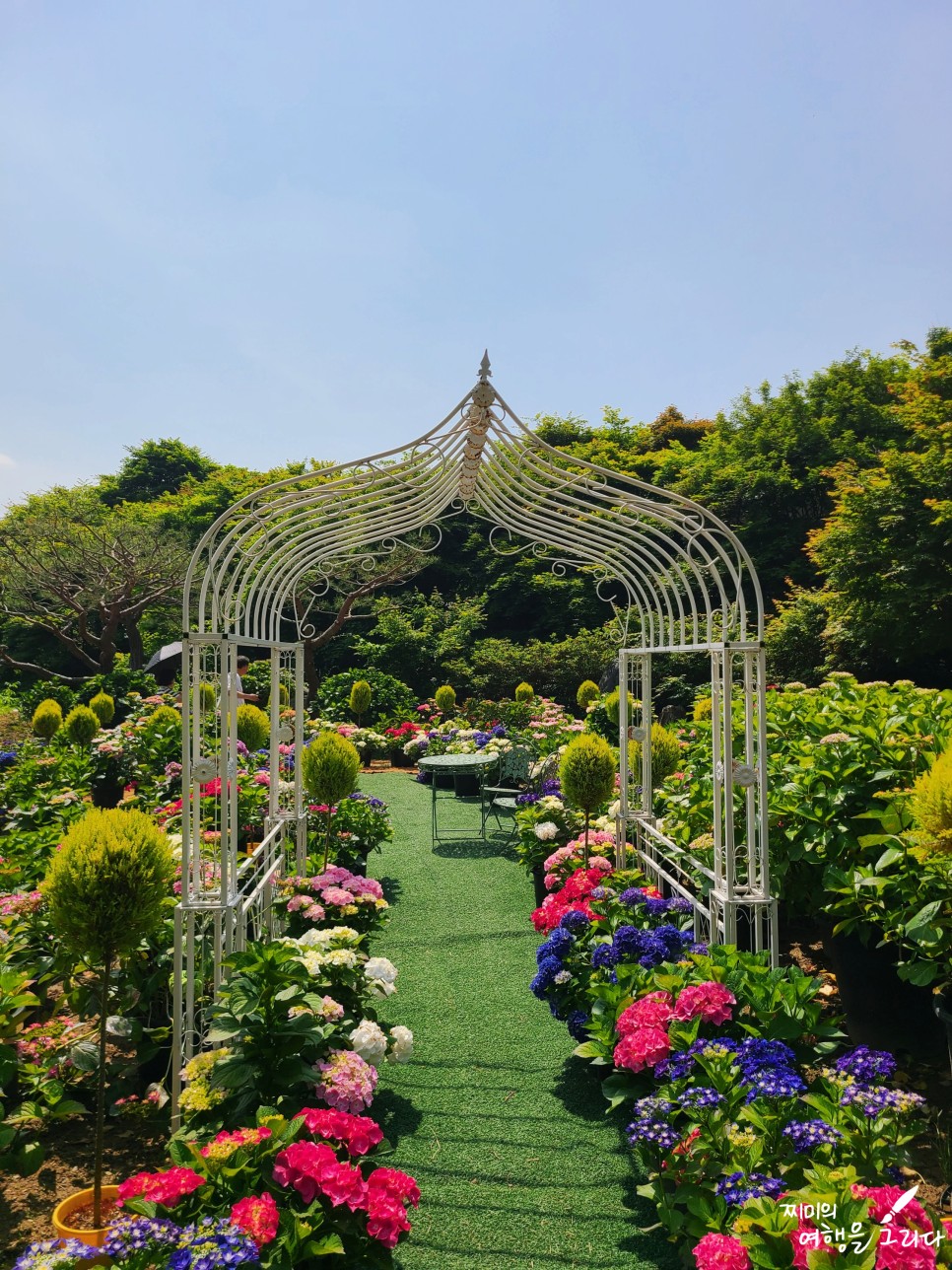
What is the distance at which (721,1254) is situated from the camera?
155 cm

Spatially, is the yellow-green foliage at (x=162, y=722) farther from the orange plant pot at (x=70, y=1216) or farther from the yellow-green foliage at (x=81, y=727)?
the orange plant pot at (x=70, y=1216)

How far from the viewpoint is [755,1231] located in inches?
64.3

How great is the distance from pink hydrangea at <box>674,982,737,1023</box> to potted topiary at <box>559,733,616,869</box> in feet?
7.44

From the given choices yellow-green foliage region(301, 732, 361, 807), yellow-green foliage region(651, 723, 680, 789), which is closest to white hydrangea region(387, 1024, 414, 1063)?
yellow-green foliage region(301, 732, 361, 807)

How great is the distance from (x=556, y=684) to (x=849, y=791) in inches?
542

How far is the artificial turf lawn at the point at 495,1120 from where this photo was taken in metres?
2.42

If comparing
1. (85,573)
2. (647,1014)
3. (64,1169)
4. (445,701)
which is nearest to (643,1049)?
(647,1014)

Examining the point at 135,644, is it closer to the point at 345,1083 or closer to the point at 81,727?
the point at 81,727

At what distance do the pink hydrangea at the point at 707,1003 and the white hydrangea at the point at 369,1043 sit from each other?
1075mm

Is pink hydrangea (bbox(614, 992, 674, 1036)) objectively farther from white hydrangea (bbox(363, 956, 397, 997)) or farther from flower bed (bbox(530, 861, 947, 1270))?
white hydrangea (bbox(363, 956, 397, 997))

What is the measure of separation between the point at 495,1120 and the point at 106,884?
6.15 ft

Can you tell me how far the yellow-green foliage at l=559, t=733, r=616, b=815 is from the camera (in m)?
4.80

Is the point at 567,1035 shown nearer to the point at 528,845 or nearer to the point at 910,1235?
the point at 528,845

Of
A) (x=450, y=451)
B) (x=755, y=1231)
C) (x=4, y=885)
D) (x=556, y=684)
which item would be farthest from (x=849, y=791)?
(x=556, y=684)
